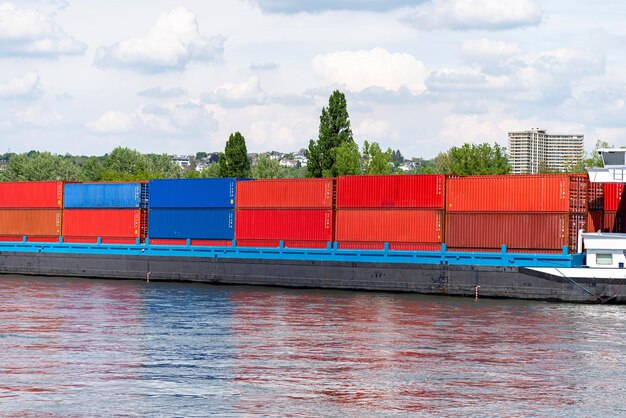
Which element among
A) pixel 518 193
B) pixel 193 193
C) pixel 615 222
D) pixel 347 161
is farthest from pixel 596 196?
pixel 347 161

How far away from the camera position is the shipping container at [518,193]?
5909cm

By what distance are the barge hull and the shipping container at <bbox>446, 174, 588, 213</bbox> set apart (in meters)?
3.76

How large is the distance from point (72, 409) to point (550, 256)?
38.3 metres

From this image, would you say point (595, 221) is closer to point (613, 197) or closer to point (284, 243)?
point (613, 197)

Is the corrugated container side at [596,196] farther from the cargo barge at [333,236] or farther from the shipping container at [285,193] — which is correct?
the shipping container at [285,193]

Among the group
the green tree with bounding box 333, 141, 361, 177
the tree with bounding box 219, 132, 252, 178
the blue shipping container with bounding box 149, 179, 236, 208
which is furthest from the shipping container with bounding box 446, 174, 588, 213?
the tree with bounding box 219, 132, 252, 178

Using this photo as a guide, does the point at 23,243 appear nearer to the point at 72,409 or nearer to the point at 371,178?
the point at 371,178

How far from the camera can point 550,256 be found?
193ft

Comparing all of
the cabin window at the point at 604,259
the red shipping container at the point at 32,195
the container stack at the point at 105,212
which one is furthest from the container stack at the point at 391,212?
the red shipping container at the point at 32,195

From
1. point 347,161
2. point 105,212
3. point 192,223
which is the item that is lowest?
point 192,223

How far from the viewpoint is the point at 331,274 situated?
6706 cm

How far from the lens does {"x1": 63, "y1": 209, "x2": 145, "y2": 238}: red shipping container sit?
76.6 metres

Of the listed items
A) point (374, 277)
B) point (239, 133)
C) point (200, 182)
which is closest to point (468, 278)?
point (374, 277)

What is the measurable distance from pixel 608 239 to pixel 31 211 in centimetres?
4685
